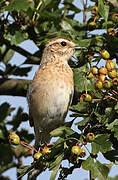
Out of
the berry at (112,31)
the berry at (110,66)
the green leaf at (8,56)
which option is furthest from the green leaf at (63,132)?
the green leaf at (8,56)

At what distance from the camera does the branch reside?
7.09 m

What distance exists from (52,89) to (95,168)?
2.00 meters

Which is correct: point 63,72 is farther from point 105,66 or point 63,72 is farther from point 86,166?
point 86,166

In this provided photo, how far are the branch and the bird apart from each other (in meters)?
0.63

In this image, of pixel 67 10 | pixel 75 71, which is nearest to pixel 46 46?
pixel 67 10

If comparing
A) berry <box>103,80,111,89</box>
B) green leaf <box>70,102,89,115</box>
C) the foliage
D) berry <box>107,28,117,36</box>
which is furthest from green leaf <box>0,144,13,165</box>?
berry <box>103,80,111,89</box>

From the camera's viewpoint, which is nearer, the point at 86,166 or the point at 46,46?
the point at 86,166

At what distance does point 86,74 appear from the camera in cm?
490

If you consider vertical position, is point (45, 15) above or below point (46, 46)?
above

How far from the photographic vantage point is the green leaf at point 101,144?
13.7 feet

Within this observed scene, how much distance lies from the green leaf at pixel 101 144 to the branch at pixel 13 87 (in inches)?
119

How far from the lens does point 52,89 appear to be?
6004mm

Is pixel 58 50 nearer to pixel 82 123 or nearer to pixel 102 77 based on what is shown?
pixel 102 77

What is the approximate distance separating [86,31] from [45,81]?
0.85 metres
